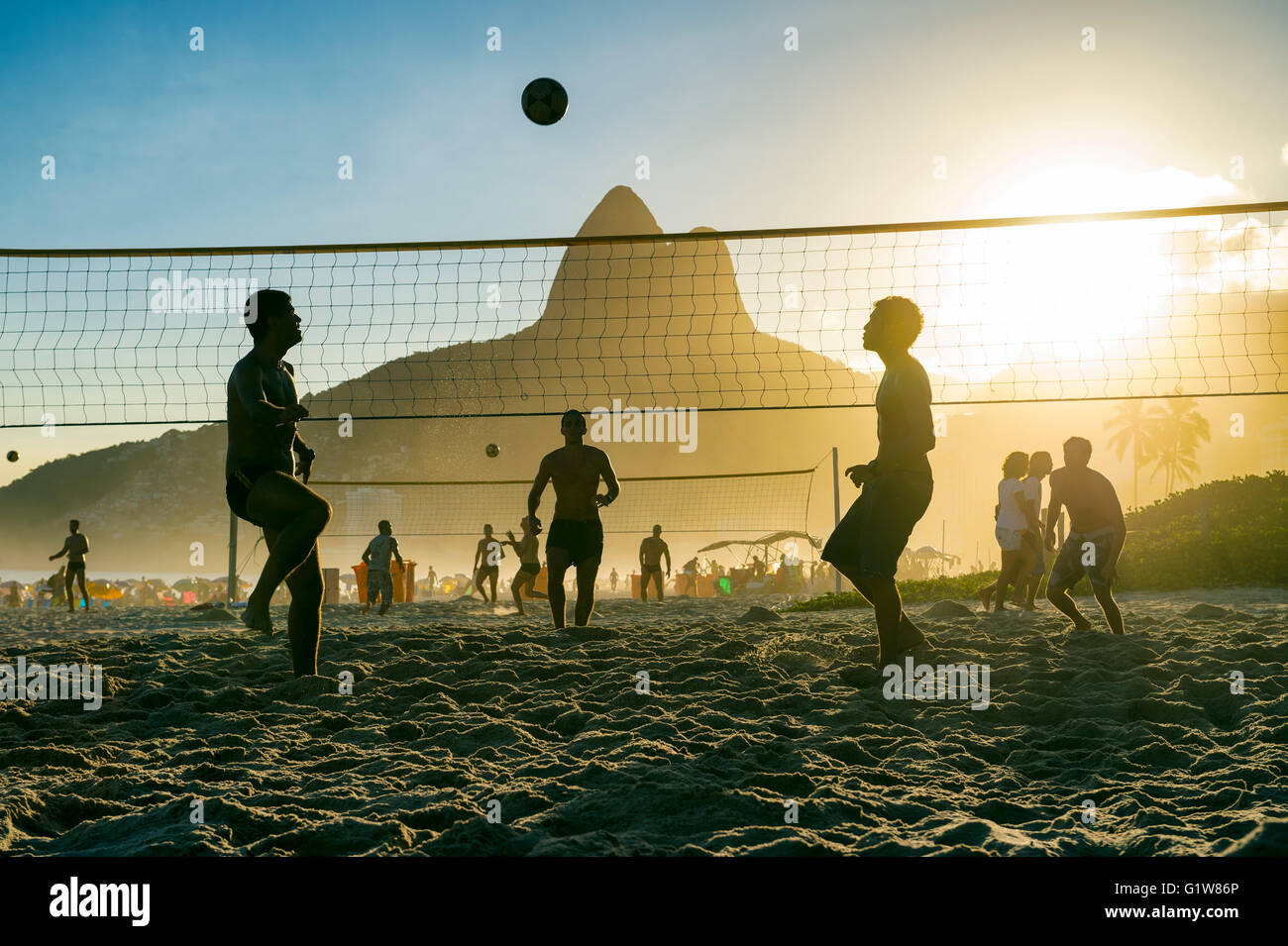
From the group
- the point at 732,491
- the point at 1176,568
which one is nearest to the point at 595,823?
the point at 1176,568

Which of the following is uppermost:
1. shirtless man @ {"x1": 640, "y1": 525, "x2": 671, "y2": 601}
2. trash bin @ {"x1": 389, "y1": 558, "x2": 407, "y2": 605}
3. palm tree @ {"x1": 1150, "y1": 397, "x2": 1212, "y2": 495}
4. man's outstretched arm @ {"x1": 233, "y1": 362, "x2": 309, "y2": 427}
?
palm tree @ {"x1": 1150, "y1": 397, "x2": 1212, "y2": 495}

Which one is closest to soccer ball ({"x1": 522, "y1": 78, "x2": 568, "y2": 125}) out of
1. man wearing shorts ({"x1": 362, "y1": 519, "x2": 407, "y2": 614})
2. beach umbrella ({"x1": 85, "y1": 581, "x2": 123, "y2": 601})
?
man wearing shorts ({"x1": 362, "y1": 519, "x2": 407, "y2": 614})

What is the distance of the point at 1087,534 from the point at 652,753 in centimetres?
374

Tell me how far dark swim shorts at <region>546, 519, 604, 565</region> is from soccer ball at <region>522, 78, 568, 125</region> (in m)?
3.72

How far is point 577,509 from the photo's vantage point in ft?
19.2

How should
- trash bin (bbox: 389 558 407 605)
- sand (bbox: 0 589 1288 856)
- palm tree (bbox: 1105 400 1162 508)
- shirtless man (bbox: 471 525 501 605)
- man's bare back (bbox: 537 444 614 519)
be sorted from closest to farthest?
sand (bbox: 0 589 1288 856) → man's bare back (bbox: 537 444 614 519) → shirtless man (bbox: 471 525 501 605) → trash bin (bbox: 389 558 407 605) → palm tree (bbox: 1105 400 1162 508)

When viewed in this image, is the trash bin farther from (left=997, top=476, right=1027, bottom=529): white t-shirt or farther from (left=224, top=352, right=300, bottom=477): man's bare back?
(left=224, top=352, right=300, bottom=477): man's bare back

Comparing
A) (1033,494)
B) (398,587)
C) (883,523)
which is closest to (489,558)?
(398,587)

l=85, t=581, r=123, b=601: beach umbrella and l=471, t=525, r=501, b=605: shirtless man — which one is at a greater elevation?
l=471, t=525, r=501, b=605: shirtless man

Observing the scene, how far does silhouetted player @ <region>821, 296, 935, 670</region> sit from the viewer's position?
405 cm

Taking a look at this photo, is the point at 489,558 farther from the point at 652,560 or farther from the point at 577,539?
the point at 577,539

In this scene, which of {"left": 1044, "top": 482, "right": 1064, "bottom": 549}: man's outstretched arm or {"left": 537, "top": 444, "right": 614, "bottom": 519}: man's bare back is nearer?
{"left": 1044, "top": 482, "right": 1064, "bottom": 549}: man's outstretched arm

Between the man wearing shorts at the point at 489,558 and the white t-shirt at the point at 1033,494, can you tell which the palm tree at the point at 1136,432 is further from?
the white t-shirt at the point at 1033,494
